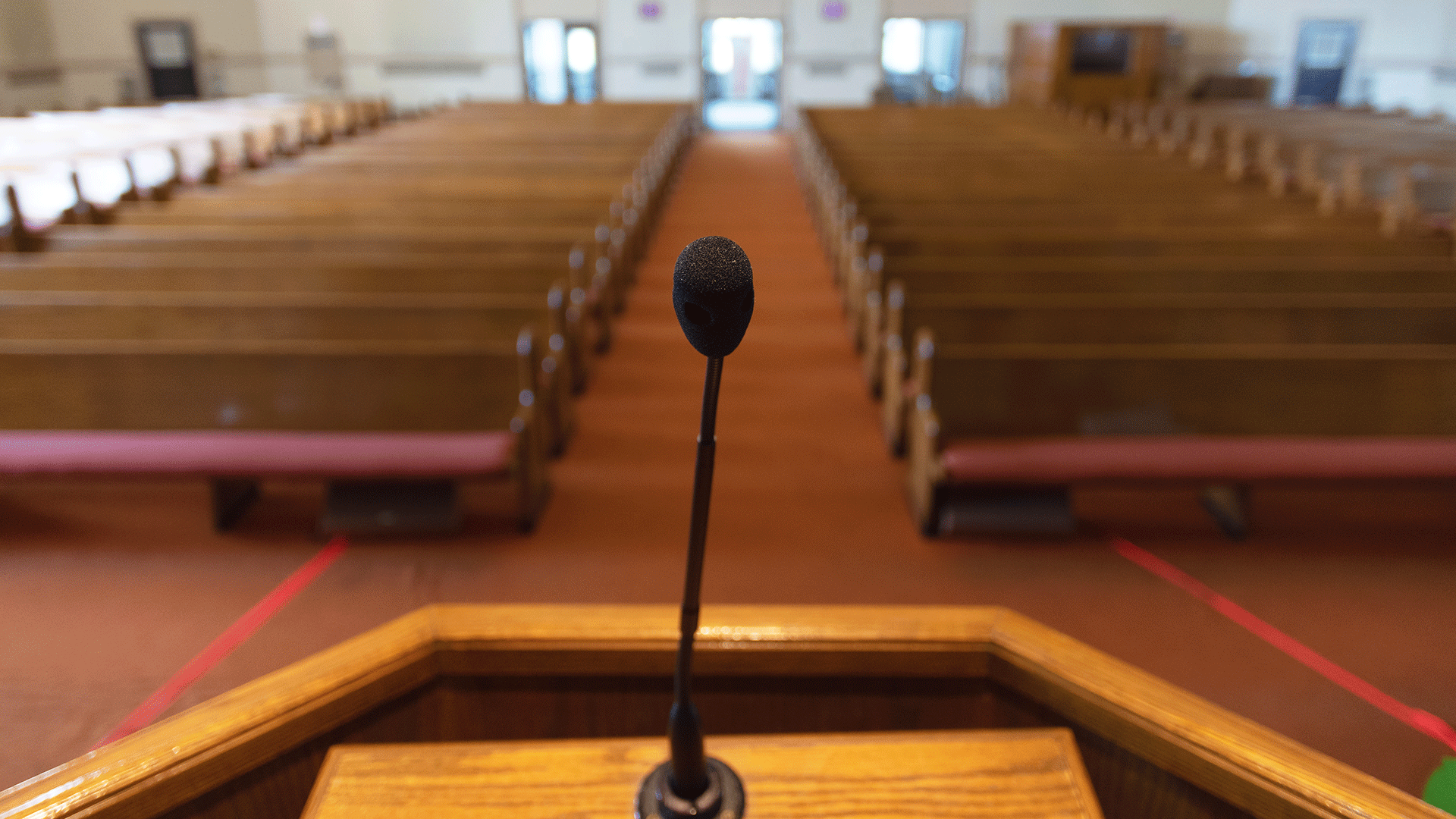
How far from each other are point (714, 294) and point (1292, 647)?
2.10 m

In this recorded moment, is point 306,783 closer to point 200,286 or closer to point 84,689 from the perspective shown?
point 84,689

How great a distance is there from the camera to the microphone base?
729 mm

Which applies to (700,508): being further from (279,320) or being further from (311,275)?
(311,275)

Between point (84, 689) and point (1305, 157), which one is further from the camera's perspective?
point (1305, 157)

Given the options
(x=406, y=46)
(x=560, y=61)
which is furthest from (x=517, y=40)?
(x=406, y=46)

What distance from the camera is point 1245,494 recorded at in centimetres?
246

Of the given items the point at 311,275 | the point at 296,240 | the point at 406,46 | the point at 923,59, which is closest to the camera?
the point at 311,275

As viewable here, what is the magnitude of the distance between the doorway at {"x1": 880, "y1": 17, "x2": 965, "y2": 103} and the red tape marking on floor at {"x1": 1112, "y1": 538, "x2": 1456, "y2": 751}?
12.7m

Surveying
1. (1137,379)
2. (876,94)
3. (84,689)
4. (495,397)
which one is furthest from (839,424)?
(876,94)

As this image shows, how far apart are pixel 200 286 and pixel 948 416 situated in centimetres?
278

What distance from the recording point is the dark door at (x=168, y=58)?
1368 cm

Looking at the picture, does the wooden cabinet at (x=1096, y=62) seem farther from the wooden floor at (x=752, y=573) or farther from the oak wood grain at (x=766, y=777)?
the oak wood grain at (x=766, y=777)

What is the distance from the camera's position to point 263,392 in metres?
2.58

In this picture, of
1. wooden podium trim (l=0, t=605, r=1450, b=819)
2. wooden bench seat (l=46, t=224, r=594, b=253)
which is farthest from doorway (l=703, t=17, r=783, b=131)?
wooden podium trim (l=0, t=605, r=1450, b=819)
